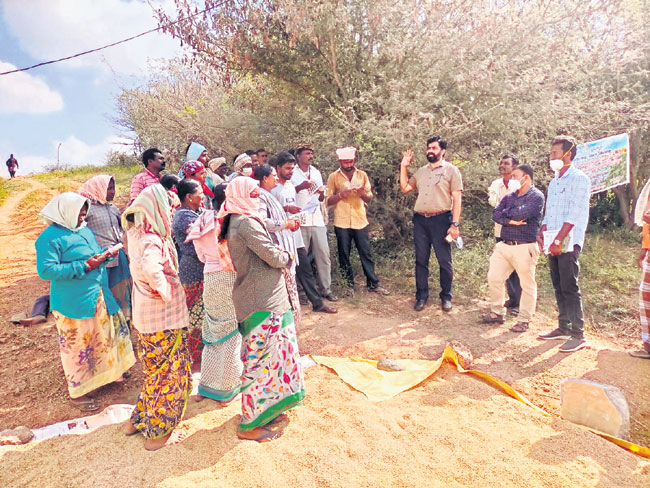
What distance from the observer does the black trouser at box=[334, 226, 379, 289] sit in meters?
5.96

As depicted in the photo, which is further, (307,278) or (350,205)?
(350,205)

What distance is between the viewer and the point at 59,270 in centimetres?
335

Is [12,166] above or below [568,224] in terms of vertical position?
above

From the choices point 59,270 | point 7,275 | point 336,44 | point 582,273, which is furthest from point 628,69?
point 7,275

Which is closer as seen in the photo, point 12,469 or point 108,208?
point 12,469

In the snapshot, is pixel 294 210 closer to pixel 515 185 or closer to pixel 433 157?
pixel 433 157

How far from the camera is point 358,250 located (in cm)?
612

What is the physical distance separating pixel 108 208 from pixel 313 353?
2403 millimetres

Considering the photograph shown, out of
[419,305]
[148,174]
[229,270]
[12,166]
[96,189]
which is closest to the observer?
[229,270]

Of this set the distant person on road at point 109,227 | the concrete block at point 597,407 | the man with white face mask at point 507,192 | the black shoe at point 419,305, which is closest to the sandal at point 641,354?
the man with white face mask at point 507,192

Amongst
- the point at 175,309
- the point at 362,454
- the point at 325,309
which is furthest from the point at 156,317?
the point at 325,309

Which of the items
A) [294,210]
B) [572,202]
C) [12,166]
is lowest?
[572,202]

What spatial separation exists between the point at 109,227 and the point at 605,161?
7204 mm

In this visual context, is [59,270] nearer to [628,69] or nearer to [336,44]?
[336,44]
